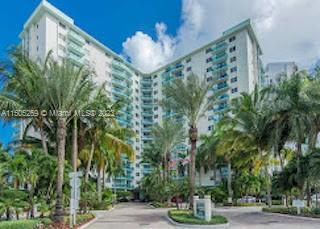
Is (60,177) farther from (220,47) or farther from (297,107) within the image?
(220,47)

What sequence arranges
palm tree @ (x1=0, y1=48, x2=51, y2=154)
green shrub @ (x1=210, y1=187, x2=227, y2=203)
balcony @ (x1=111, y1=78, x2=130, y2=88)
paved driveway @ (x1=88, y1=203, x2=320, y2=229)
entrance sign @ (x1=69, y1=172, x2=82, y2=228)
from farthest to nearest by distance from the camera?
balcony @ (x1=111, y1=78, x2=130, y2=88), green shrub @ (x1=210, y1=187, x2=227, y2=203), palm tree @ (x1=0, y1=48, x2=51, y2=154), paved driveway @ (x1=88, y1=203, x2=320, y2=229), entrance sign @ (x1=69, y1=172, x2=82, y2=228)

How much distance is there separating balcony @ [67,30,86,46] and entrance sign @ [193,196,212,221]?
66484 millimetres

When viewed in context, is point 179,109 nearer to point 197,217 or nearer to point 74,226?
point 197,217

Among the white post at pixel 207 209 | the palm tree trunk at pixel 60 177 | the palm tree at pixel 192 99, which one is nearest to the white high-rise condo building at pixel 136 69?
the palm tree at pixel 192 99

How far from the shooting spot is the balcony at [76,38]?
84.7m

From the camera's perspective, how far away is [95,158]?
40906 mm

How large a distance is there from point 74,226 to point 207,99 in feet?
53.0

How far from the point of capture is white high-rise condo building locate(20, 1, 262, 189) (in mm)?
81062

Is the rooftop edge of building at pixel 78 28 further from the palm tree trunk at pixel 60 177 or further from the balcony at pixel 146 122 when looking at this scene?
the palm tree trunk at pixel 60 177

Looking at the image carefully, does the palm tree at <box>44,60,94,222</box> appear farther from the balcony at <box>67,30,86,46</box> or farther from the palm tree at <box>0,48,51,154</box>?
the balcony at <box>67,30,86,46</box>

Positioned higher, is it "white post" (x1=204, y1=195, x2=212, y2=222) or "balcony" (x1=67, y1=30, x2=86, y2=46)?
"balcony" (x1=67, y1=30, x2=86, y2=46)

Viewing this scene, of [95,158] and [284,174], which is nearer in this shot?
[284,174]

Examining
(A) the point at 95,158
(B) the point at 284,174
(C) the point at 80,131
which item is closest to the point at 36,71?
(C) the point at 80,131

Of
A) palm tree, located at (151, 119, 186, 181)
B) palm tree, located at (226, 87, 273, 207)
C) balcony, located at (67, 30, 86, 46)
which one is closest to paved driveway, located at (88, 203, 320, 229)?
palm tree, located at (226, 87, 273, 207)
